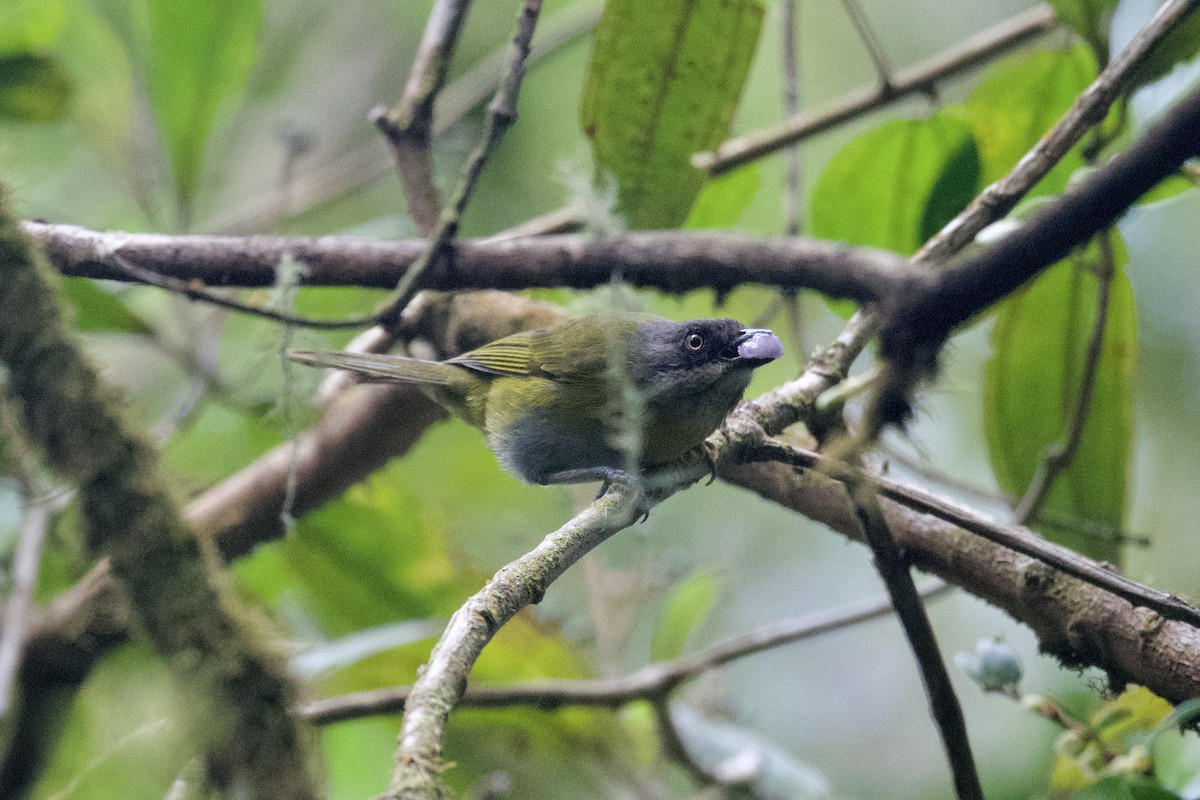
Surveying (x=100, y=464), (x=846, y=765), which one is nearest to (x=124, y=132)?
(x=100, y=464)

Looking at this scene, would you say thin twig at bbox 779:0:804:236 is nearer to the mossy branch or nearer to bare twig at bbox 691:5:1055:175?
bare twig at bbox 691:5:1055:175

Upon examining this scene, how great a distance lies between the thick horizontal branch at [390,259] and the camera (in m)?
1.81

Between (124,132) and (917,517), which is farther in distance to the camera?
(124,132)

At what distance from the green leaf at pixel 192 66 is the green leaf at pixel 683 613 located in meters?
2.06

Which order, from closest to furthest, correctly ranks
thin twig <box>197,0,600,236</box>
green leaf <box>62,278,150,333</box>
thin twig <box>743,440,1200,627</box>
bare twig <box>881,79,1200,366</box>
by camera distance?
bare twig <box>881,79,1200,366</box> < thin twig <box>743,440,1200,627</box> < green leaf <box>62,278,150,333</box> < thin twig <box>197,0,600,236</box>

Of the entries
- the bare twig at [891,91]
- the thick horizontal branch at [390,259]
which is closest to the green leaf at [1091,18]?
the bare twig at [891,91]

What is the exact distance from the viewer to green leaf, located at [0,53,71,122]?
3.08 m

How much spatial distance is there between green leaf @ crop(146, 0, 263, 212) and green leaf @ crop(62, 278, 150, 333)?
0.41 meters

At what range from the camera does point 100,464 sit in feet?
5.78

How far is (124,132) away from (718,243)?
2.87 meters

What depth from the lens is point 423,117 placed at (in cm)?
264

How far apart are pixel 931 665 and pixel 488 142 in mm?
1355

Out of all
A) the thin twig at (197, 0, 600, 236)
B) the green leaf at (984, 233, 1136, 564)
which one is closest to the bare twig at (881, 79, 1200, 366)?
the green leaf at (984, 233, 1136, 564)

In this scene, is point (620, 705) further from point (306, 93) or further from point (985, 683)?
point (306, 93)
